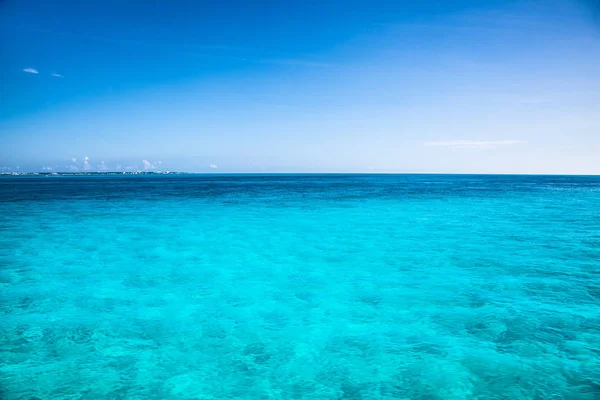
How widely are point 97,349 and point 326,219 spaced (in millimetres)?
16016

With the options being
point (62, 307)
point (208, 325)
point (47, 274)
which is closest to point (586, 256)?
point (208, 325)

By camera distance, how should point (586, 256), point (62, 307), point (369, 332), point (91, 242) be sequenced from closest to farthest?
point (369, 332) → point (62, 307) → point (586, 256) → point (91, 242)

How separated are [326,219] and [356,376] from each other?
15.8 meters

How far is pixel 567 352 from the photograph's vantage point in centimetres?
515

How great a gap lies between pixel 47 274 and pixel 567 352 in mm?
12845

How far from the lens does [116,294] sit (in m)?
7.66

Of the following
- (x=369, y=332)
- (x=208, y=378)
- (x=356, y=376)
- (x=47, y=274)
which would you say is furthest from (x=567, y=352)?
(x=47, y=274)

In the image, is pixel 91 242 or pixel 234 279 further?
pixel 91 242

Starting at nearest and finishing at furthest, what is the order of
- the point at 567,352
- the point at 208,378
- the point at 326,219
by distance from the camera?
1. the point at 208,378
2. the point at 567,352
3. the point at 326,219

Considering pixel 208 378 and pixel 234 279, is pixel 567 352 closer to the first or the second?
pixel 208 378

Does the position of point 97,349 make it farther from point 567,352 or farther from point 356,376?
point 567,352

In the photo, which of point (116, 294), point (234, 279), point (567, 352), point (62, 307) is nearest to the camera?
point (567, 352)

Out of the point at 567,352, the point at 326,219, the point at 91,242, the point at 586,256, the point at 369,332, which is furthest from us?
the point at 326,219

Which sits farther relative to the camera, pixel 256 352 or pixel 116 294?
pixel 116 294
